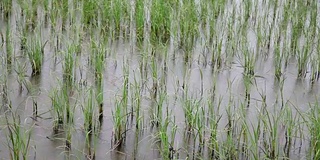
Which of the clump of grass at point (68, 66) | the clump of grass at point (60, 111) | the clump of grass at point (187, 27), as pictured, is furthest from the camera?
the clump of grass at point (187, 27)

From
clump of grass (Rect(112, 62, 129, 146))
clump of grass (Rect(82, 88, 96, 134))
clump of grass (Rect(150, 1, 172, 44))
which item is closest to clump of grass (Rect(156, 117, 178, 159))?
clump of grass (Rect(112, 62, 129, 146))

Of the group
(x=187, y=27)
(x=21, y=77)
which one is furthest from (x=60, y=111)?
(x=187, y=27)

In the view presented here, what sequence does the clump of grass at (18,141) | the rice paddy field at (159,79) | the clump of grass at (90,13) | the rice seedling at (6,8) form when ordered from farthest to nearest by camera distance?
1. the rice seedling at (6,8)
2. the clump of grass at (90,13)
3. the rice paddy field at (159,79)
4. the clump of grass at (18,141)

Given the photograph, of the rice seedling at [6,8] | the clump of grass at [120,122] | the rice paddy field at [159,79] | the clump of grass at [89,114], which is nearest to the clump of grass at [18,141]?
the rice paddy field at [159,79]

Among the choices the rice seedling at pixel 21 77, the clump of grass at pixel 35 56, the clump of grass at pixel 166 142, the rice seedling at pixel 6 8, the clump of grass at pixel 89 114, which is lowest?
the clump of grass at pixel 166 142

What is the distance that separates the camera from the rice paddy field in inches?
102

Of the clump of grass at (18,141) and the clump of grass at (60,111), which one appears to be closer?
the clump of grass at (18,141)

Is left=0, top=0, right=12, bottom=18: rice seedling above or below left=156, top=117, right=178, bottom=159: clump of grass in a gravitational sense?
above

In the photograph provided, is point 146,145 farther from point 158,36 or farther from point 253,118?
point 158,36

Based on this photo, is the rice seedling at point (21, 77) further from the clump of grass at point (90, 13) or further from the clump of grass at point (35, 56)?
the clump of grass at point (90, 13)

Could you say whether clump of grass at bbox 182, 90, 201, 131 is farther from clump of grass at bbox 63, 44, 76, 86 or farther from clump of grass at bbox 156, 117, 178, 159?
clump of grass at bbox 63, 44, 76, 86

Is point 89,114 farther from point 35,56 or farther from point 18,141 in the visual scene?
point 35,56

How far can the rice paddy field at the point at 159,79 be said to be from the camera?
2594 mm

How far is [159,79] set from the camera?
3.31m
